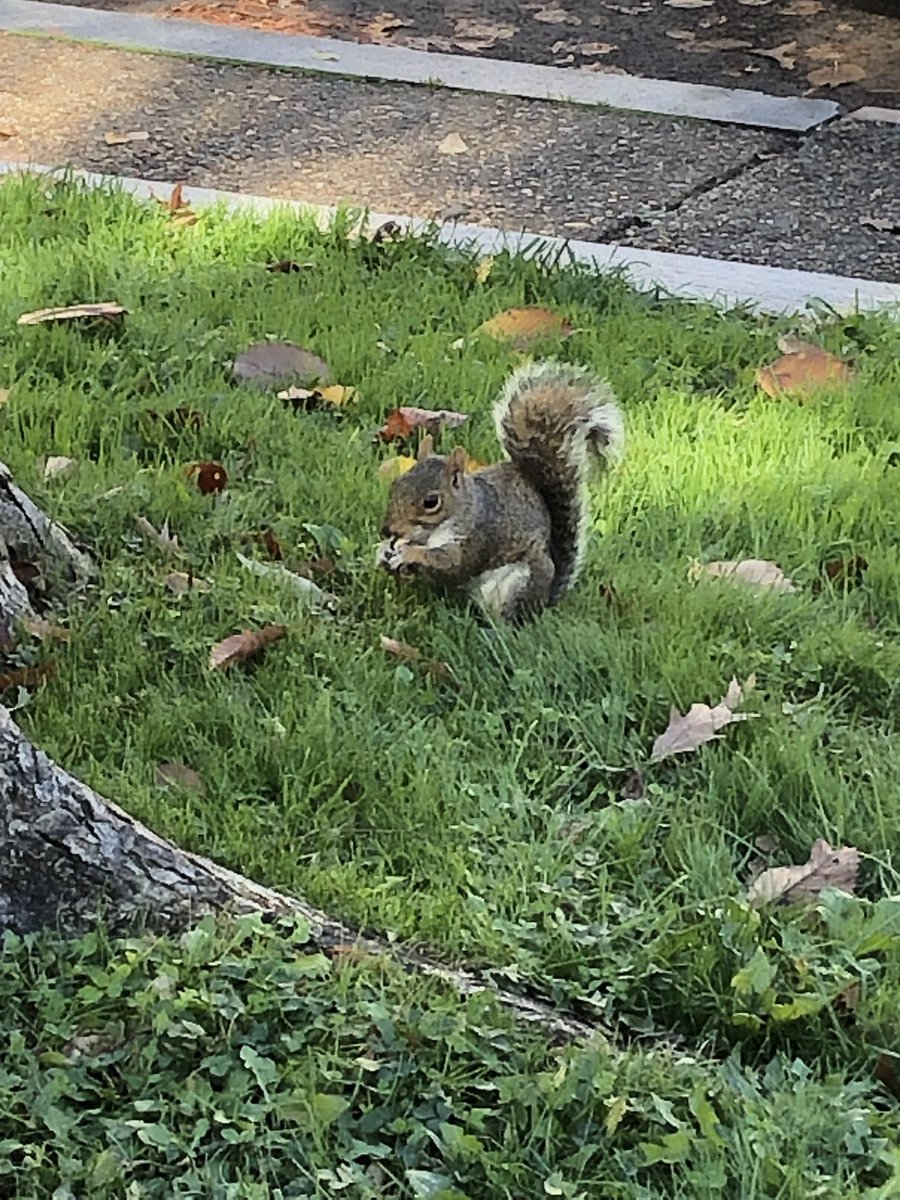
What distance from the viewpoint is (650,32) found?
24.8 ft

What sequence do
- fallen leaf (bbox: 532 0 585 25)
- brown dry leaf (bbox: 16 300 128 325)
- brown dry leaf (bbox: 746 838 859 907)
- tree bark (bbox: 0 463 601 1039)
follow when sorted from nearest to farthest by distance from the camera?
tree bark (bbox: 0 463 601 1039), brown dry leaf (bbox: 746 838 859 907), brown dry leaf (bbox: 16 300 128 325), fallen leaf (bbox: 532 0 585 25)

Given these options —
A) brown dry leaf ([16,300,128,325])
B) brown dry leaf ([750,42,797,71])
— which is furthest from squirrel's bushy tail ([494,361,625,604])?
brown dry leaf ([750,42,797,71])

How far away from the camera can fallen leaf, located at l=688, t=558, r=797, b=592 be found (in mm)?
3135

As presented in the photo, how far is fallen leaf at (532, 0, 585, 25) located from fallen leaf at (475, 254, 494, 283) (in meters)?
3.46

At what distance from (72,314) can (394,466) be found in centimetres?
104

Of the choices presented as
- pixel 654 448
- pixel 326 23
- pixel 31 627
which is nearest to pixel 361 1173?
pixel 31 627

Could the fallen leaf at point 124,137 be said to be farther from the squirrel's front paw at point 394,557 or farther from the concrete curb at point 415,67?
the squirrel's front paw at point 394,557

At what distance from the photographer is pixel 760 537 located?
3305 mm

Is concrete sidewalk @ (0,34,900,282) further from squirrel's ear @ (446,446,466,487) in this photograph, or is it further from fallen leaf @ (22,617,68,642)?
fallen leaf @ (22,617,68,642)

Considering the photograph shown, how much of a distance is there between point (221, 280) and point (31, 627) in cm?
174

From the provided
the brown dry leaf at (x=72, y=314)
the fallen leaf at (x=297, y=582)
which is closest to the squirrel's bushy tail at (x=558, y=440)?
the fallen leaf at (x=297, y=582)

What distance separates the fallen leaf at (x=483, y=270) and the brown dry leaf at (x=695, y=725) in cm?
199

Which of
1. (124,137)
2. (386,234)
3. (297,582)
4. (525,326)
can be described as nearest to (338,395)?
(525,326)

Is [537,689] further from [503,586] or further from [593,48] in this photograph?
[593,48]
